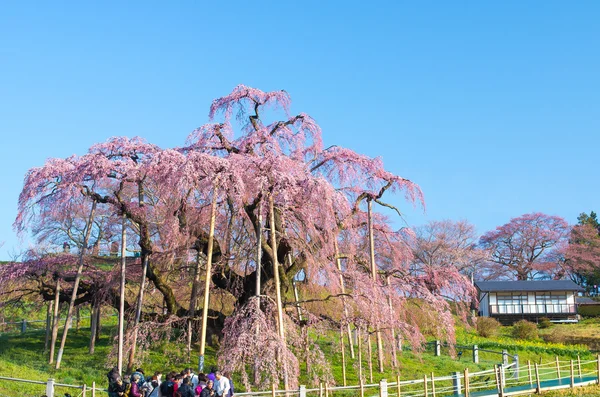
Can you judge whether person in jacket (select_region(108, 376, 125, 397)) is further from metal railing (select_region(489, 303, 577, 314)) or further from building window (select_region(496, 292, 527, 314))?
building window (select_region(496, 292, 527, 314))

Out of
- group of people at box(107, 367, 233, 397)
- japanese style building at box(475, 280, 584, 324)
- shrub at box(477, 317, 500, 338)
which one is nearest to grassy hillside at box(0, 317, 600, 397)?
group of people at box(107, 367, 233, 397)

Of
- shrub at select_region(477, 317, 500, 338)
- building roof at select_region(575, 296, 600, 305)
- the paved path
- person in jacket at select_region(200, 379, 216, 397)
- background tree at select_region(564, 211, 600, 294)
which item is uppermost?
background tree at select_region(564, 211, 600, 294)

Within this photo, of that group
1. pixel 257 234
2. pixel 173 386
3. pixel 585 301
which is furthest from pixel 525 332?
pixel 173 386

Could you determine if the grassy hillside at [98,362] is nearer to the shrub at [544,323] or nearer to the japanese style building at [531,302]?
the shrub at [544,323]

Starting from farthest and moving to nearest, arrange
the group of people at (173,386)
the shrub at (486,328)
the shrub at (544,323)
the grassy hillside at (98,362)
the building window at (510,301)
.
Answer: the building window at (510,301) < the shrub at (544,323) < the shrub at (486,328) < the grassy hillside at (98,362) < the group of people at (173,386)

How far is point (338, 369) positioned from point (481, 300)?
36.8m

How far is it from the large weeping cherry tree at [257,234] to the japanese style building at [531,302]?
1188 inches

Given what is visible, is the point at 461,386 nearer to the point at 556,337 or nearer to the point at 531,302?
the point at 556,337

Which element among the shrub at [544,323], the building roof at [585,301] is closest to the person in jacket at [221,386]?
the shrub at [544,323]

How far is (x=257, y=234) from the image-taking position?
63.2 feet

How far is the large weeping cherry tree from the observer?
63.4ft

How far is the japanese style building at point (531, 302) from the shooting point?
181ft

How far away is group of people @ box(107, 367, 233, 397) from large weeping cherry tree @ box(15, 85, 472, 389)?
12.1 ft

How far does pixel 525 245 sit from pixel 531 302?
490 inches
